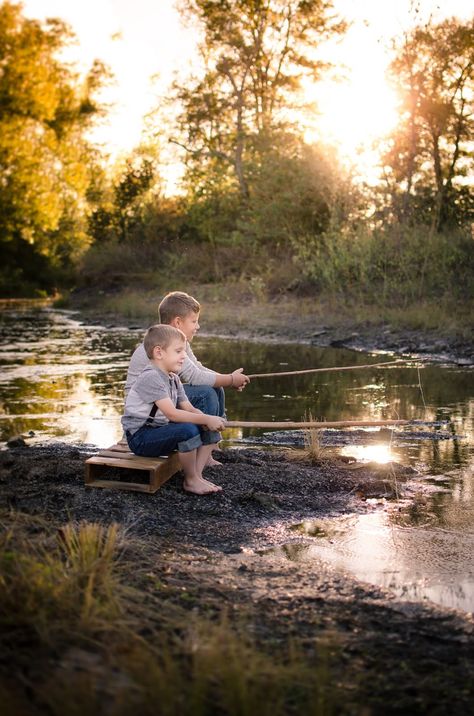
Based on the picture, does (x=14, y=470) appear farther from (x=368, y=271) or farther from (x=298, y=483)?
(x=368, y=271)

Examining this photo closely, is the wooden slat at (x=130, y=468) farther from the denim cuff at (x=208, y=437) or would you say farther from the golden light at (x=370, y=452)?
the golden light at (x=370, y=452)

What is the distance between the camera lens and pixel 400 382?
12.1 m

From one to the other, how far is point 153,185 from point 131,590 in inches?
1498

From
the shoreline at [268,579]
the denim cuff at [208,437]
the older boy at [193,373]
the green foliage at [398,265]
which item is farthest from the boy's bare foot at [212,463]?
the green foliage at [398,265]

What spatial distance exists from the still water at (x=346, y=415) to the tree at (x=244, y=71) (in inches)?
582

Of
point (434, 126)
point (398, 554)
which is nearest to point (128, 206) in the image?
point (434, 126)

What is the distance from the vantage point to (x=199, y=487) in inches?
222

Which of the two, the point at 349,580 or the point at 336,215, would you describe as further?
the point at 336,215

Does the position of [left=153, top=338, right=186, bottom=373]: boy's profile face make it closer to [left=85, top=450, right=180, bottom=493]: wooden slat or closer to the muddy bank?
[left=85, top=450, right=180, bottom=493]: wooden slat

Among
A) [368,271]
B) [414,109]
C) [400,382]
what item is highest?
[414,109]

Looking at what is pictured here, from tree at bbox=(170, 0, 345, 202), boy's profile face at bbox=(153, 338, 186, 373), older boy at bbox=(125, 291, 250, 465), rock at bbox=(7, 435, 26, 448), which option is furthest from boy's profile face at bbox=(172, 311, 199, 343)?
tree at bbox=(170, 0, 345, 202)

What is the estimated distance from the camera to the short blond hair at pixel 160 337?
5.62 m

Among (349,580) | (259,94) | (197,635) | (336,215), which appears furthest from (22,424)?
(259,94)

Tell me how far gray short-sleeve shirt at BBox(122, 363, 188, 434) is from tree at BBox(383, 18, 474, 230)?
51.5ft
